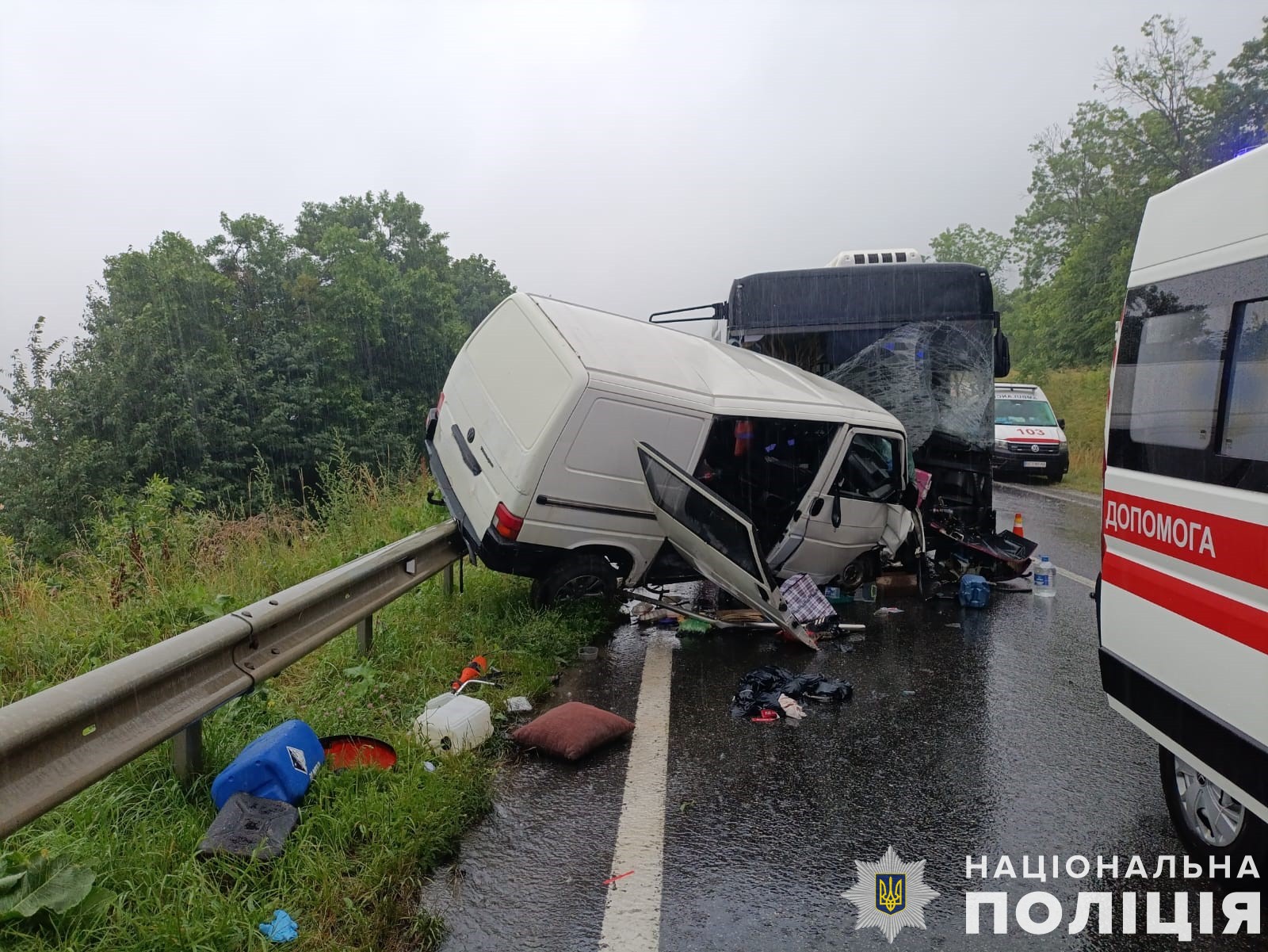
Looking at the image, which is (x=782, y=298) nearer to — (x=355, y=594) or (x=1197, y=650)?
(x=355, y=594)

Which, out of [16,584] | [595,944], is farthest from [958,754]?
[16,584]

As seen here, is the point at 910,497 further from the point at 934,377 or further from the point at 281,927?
the point at 281,927

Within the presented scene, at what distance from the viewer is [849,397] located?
785 cm

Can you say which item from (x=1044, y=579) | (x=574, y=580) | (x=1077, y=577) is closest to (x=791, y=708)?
(x=574, y=580)

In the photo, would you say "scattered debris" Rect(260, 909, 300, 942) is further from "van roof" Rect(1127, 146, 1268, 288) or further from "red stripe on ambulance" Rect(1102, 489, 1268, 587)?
"van roof" Rect(1127, 146, 1268, 288)

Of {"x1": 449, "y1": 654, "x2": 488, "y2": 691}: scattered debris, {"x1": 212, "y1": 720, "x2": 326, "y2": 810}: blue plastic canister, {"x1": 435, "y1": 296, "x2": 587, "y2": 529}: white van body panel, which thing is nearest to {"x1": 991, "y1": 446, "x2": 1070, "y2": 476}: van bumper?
{"x1": 435, "y1": 296, "x2": 587, "y2": 529}: white van body panel

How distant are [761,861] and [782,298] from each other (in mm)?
7004

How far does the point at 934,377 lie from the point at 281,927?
8.16 m

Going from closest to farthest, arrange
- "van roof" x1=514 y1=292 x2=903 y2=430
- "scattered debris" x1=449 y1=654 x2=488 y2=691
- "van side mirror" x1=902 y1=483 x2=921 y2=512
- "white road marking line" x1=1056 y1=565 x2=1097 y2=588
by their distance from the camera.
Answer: "scattered debris" x1=449 y1=654 x2=488 y2=691, "van roof" x1=514 y1=292 x2=903 y2=430, "van side mirror" x1=902 y1=483 x2=921 y2=512, "white road marking line" x1=1056 y1=565 x2=1097 y2=588

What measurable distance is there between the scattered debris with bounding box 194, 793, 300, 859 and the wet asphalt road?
Result: 0.59m

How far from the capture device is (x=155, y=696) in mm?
3055

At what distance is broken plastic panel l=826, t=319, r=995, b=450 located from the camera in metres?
8.87

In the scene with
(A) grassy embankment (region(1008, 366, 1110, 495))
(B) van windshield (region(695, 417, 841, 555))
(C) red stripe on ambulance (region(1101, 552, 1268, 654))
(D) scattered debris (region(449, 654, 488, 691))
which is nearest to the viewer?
(C) red stripe on ambulance (region(1101, 552, 1268, 654))

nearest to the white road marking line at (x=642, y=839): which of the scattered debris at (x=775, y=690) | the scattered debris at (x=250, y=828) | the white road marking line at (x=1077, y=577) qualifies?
the scattered debris at (x=775, y=690)
